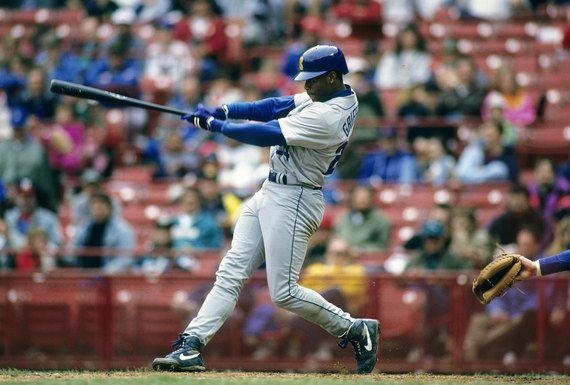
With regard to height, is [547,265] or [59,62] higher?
[59,62]

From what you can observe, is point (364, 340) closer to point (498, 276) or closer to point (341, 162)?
point (498, 276)

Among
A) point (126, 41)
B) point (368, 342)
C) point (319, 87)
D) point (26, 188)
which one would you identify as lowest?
point (368, 342)

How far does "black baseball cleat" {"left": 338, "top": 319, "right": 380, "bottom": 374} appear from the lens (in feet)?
25.0

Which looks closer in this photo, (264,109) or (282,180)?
(282,180)

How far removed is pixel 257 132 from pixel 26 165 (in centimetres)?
Answer: 640

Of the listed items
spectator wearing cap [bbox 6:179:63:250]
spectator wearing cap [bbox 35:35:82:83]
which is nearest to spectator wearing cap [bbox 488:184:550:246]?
spectator wearing cap [bbox 6:179:63:250]

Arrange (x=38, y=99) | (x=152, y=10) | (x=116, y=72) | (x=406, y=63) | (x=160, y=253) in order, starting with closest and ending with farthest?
(x=160, y=253)
(x=406, y=63)
(x=38, y=99)
(x=116, y=72)
(x=152, y=10)

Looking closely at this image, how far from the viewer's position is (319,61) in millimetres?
7223

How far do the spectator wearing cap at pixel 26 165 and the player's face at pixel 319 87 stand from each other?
599cm

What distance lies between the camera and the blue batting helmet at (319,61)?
23.7 feet

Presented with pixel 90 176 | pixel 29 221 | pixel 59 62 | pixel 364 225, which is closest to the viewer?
pixel 364 225

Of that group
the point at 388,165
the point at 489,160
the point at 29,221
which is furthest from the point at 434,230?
the point at 29,221

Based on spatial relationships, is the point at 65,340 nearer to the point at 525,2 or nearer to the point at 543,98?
the point at 543,98

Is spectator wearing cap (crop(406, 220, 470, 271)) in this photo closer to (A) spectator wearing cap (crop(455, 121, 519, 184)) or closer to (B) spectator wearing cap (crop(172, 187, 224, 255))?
(A) spectator wearing cap (crop(455, 121, 519, 184))
